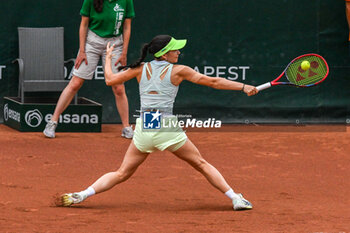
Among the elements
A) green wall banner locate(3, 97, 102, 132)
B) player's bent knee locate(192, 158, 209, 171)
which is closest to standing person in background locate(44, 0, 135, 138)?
green wall banner locate(3, 97, 102, 132)

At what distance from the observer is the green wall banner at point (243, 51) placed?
10.6 meters

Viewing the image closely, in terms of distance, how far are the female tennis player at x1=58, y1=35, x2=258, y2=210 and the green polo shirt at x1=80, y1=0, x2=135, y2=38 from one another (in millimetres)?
2904

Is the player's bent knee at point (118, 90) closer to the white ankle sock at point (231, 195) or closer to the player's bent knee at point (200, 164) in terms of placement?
the player's bent knee at point (200, 164)

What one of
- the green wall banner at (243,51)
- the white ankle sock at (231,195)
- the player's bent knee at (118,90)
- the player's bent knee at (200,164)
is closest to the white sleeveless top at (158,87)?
the player's bent knee at (200,164)

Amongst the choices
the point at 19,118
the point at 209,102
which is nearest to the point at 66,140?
the point at 19,118

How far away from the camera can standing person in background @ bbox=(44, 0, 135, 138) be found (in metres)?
9.25

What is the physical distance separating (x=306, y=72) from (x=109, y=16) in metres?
2.76

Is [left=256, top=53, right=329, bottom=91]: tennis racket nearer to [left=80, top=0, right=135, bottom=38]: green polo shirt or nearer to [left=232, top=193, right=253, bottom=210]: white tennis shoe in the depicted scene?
[left=232, top=193, right=253, bottom=210]: white tennis shoe

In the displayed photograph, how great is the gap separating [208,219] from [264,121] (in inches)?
198

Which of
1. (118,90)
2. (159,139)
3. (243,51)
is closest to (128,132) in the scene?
(118,90)

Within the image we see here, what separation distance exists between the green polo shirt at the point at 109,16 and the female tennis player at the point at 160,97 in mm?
2904

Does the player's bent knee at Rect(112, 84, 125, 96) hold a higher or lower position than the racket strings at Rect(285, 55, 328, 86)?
lower

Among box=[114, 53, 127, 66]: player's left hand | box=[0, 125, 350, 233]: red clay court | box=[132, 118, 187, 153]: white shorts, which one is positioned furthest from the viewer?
box=[114, 53, 127, 66]: player's left hand

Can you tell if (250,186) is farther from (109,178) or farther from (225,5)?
(225,5)
